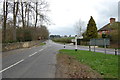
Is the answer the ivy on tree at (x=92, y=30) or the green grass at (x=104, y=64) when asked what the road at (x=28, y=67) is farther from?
the ivy on tree at (x=92, y=30)

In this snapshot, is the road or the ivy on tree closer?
the road

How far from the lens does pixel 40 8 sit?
4616 centimetres

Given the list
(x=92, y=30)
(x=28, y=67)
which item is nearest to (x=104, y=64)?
(x=28, y=67)

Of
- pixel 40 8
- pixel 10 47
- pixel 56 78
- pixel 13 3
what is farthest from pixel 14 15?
pixel 56 78

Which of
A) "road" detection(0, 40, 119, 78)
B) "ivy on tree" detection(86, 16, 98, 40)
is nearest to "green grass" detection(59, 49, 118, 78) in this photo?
"road" detection(0, 40, 119, 78)

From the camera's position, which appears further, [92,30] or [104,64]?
[92,30]

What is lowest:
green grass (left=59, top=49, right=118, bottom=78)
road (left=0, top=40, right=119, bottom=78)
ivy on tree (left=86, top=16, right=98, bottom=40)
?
road (left=0, top=40, right=119, bottom=78)

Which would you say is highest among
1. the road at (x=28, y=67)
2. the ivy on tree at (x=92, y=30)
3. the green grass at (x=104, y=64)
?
the ivy on tree at (x=92, y=30)

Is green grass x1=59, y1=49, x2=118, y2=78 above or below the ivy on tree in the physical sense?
below

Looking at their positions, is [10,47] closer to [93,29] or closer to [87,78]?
[87,78]

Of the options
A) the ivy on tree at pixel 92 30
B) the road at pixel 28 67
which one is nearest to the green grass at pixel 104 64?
the road at pixel 28 67

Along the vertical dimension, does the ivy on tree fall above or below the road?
above

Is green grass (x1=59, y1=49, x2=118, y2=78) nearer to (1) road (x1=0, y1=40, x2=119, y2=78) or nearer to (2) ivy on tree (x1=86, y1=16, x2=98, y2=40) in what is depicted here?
(1) road (x1=0, y1=40, x2=119, y2=78)

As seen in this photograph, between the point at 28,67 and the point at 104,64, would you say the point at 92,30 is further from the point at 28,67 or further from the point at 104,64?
the point at 28,67
